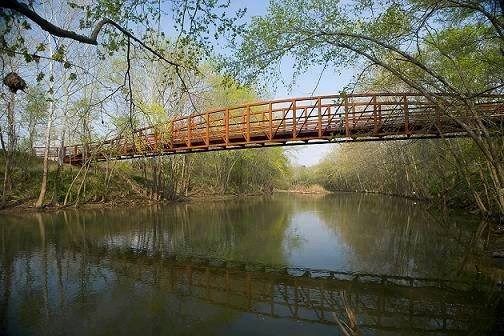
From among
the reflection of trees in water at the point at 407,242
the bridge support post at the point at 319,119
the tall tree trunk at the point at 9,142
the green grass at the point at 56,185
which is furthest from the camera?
the green grass at the point at 56,185

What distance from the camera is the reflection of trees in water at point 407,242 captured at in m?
13.6

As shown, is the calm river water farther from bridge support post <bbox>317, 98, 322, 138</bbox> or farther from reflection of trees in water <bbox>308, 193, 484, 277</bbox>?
bridge support post <bbox>317, 98, 322, 138</bbox>

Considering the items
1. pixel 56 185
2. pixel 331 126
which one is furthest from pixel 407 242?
pixel 56 185

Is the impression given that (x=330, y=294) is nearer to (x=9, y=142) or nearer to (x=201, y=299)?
(x=201, y=299)

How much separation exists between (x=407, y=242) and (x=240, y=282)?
1014cm

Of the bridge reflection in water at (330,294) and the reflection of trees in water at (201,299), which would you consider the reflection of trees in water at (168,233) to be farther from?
the reflection of trees in water at (201,299)

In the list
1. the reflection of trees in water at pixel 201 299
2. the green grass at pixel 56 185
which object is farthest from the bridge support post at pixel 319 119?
the green grass at pixel 56 185

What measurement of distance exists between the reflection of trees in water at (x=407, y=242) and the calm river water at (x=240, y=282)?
0.07 metres

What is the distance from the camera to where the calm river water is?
8305 millimetres

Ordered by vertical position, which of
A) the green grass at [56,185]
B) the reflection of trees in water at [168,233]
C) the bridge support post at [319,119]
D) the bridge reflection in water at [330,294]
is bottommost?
the bridge reflection in water at [330,294]

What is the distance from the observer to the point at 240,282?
11.6 metres

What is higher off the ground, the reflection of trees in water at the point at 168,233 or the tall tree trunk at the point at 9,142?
the tall tree trunk at the point at 9,142

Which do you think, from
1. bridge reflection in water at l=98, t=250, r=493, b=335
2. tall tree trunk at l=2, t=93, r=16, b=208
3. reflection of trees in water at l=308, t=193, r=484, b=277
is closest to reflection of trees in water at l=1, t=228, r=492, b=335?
bridge reflection in water at l=98, t=250, r=493, b=335

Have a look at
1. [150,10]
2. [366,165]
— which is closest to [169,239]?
[150,10]
